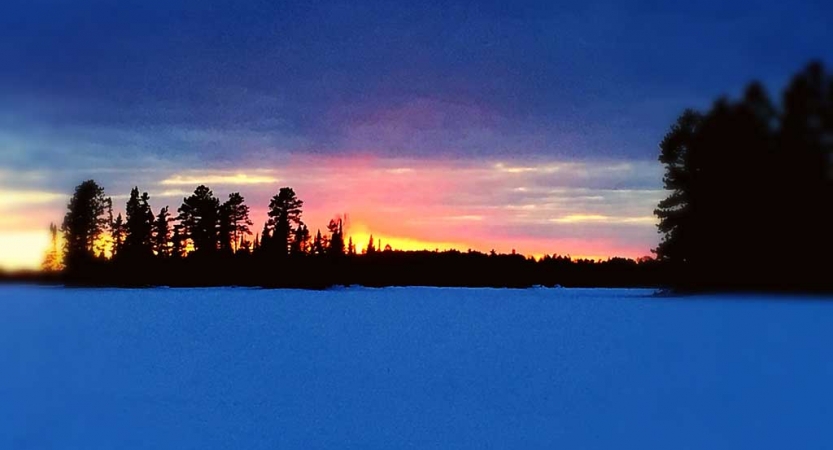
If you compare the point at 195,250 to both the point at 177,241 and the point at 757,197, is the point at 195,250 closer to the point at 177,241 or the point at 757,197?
the point at 177,241

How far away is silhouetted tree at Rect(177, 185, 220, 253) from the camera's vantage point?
128 metres

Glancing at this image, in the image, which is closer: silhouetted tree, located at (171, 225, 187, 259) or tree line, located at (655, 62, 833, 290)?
tree line, located at (655, 62, 833, 290)

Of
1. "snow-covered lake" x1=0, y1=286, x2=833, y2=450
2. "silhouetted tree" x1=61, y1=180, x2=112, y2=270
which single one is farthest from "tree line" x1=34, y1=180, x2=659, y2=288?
"snow-covered lake" x1=0, y1=286, x2=833, y2=450

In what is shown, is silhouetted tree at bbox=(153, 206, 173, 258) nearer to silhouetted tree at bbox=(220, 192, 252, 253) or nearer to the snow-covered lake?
silhouetted tree at bbox=(220, 192, 252, 253)

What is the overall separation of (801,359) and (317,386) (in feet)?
47.4

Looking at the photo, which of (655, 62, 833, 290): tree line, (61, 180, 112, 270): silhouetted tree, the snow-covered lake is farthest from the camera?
(61, 180, 112, 270): silhouetted tree

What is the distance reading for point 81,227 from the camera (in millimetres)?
120500

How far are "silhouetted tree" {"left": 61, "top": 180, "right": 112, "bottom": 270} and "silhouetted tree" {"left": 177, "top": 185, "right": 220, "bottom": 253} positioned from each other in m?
11.7

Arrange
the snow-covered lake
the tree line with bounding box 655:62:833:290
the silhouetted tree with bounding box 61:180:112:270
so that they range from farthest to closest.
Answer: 1. the silhouetted tree with bounding box 61:180:112:270
2. the tree line with bounding box 655:62:833:290
3. the snow-covered lake

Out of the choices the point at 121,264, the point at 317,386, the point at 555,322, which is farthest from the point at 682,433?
the point at 121,264

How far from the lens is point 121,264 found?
118500mm

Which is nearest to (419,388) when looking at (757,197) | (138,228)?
(757,197)

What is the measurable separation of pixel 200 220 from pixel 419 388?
373 feet

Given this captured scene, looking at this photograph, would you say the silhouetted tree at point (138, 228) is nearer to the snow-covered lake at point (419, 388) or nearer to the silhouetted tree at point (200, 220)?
the silhouetted tree at point (200, 220)
